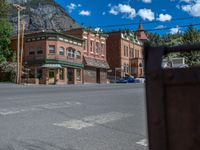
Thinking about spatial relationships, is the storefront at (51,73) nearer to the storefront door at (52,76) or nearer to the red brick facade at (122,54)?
the storefront door at (52,76)

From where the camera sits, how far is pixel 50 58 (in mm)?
53250

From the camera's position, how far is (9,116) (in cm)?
1009

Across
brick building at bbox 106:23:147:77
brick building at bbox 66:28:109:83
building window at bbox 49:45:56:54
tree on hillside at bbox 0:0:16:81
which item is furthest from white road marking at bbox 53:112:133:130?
brick building at bbox 106:23:147:77

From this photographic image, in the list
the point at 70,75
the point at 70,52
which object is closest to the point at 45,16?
the point at 70,52

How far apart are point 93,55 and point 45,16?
53.1m

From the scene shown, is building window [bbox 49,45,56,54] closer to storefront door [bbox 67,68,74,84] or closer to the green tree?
storefront door [bbox 67,68,74,84]

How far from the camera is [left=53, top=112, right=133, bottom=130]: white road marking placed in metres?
8.78

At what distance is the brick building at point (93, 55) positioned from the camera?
61.3 metres

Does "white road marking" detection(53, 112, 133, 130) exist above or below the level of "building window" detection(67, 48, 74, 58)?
below

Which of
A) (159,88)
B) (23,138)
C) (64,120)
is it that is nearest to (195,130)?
(159,88)

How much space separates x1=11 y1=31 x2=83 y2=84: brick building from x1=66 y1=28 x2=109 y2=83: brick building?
4.10m

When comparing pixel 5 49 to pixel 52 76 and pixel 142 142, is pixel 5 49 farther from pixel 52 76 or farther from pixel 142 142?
pixel 142 142

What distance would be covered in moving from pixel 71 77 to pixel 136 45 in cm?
2775

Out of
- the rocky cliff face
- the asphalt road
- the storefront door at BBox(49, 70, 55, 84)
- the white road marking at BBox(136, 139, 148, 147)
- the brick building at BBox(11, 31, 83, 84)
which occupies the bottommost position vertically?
the white road marking at BBox(136, 139, 148, 147)
